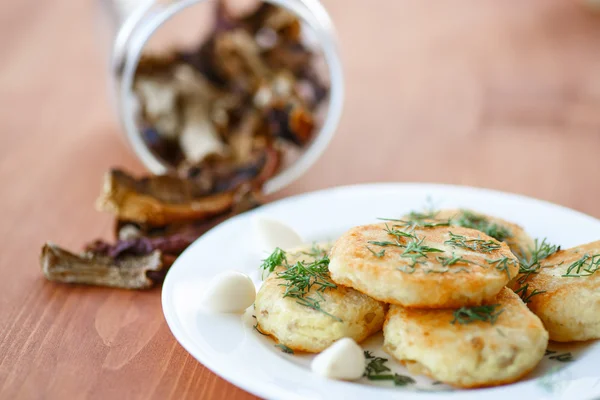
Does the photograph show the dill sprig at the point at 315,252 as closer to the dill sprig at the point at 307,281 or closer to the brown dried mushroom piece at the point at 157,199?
the dill sprig at the point at 307,281

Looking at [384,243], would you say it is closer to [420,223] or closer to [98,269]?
[420,223]

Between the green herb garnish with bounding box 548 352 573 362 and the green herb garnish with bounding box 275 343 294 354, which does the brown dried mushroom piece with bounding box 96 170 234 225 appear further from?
the green herb garnish with bounding box 548 352 573 362

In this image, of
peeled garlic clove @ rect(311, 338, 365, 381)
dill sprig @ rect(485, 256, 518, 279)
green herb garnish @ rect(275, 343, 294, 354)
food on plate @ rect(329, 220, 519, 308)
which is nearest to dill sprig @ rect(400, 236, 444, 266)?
food on plate @ rect(329, 220, 519, 308)

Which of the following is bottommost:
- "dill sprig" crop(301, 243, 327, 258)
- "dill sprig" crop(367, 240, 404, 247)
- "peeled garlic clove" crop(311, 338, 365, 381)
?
"peeled garlic clove" crop(311, 338, 365, 381)

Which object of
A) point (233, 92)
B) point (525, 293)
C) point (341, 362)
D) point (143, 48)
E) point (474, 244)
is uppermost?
point (143, 48)

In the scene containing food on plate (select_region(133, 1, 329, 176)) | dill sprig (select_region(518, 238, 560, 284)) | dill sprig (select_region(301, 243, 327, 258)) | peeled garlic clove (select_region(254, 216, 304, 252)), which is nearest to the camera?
dill sprig (select_region(518, 238, 560, 284))

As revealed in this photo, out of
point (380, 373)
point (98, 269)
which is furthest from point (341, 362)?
point (98, 269)

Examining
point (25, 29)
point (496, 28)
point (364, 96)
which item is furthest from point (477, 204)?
point (25, 29)

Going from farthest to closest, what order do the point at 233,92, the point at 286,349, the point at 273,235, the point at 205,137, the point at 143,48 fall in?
the point at 233,92 → the point at 205,137 → the point at 143,48 → the point at 273,235 → the point at 286,349
